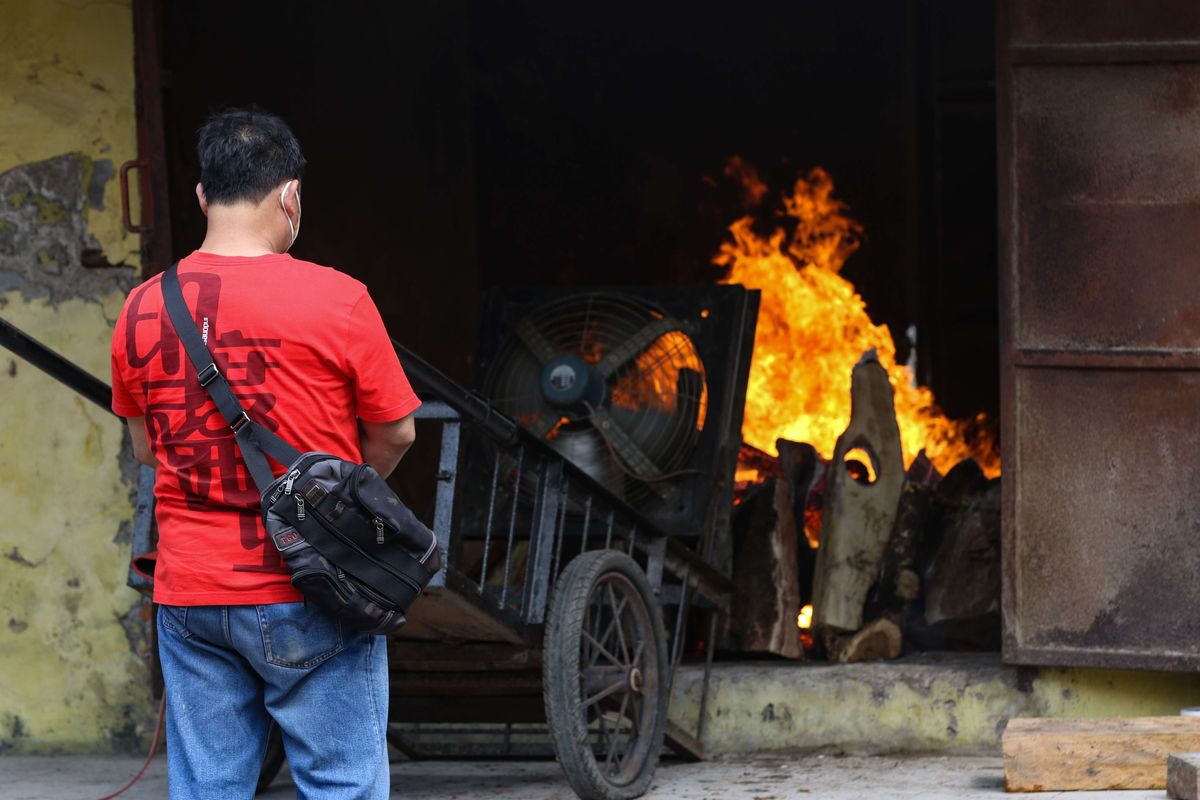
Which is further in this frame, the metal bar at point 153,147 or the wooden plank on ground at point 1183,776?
the metal bar at point 153,147

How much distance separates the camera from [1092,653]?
19.1 feet

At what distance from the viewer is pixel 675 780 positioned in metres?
5.68

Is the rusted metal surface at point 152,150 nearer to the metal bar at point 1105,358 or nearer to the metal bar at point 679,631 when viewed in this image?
the metal bar at point 679,631

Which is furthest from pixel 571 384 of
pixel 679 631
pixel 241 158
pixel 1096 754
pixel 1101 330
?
pixel 241 158

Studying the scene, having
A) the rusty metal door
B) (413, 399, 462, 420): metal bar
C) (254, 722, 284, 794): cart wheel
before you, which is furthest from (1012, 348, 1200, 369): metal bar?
(254, 722, 284, 794): cart wheel

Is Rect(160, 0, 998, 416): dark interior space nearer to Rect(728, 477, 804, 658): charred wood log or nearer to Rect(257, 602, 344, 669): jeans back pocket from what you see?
Rect(728, 477, 804, 658): charred wood log

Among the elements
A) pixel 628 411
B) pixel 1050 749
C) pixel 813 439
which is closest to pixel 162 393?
pixel 1050 749

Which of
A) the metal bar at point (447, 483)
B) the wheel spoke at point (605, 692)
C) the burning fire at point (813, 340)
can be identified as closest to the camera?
the metal bar at point (447, 483)

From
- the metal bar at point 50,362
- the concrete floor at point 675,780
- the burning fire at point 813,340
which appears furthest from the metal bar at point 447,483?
the burning fire at point 813,340

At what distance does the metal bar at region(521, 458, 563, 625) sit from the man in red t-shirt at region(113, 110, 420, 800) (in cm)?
185

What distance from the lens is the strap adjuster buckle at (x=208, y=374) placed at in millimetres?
3113

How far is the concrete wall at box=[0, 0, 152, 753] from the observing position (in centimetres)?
623

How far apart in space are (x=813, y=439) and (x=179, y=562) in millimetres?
5169

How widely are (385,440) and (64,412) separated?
3281 mm
